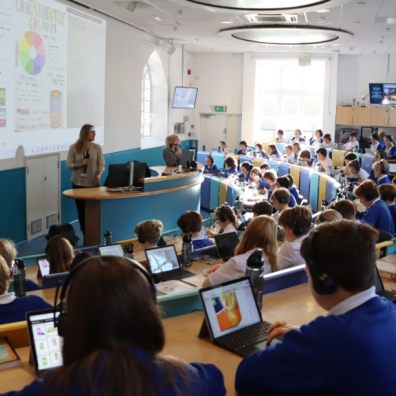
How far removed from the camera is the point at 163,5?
31.4 feet

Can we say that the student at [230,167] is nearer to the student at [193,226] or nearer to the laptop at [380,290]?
the student at [193,226]

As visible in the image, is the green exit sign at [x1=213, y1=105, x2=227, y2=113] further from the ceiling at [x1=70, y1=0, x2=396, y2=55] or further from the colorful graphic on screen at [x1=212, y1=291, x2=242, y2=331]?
the colorful graphic on screen at [x1=212, y1=291, x2=242, y2=331]

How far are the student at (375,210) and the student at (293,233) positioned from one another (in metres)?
1.63

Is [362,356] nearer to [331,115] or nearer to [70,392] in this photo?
[70,392]

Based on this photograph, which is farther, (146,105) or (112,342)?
(146,105)

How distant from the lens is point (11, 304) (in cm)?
300

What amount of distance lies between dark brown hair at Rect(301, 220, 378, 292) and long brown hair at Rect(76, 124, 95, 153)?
6332mm

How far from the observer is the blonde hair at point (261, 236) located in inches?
148

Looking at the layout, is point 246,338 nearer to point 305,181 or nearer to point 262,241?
point 262,241

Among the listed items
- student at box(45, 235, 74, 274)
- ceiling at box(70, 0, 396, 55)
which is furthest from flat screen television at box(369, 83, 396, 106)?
student at box(45, 235, 74, 274)

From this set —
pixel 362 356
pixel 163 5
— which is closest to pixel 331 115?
pixel 163 5

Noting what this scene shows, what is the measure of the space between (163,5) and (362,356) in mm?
8644

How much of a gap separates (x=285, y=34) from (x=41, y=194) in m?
7.15

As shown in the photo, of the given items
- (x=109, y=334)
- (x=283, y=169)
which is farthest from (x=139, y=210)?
(x=109, y=334)
